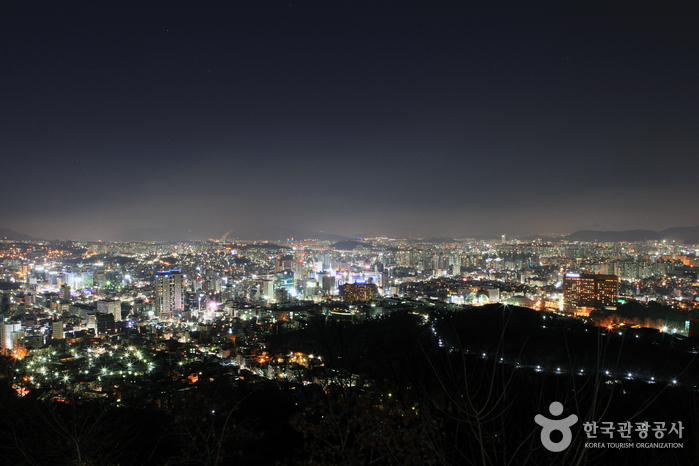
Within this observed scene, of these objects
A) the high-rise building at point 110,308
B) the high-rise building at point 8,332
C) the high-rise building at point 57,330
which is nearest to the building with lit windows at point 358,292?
the high-rise building at point 110,308

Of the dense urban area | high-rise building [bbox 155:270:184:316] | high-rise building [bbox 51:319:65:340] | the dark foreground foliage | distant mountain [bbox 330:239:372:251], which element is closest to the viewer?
the dark foreground foliage

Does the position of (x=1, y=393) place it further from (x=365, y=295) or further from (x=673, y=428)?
(x=365, y=295)

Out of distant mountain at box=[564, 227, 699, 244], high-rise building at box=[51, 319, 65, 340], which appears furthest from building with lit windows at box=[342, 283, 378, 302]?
distant mountain at box=[564, 227, 699, 244]

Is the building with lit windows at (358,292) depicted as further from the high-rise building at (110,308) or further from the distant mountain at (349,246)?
the distant mountain at (349,246)

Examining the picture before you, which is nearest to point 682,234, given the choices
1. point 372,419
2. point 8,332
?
point 372,419

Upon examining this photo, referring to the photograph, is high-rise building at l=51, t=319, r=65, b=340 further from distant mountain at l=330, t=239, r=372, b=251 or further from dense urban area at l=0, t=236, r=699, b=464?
distant mountain at l=330, t=239, r=372, b=251

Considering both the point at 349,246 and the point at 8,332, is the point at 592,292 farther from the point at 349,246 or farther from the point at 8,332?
the point at 349,246
